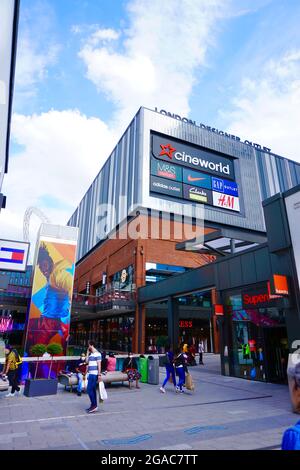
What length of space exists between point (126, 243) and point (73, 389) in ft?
72.6

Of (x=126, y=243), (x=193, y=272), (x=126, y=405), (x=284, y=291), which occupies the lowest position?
(x=126, y=405)

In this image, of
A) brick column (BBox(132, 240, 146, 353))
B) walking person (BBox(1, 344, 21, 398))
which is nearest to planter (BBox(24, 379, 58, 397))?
walking person (BBox(1, 344, 21, 398))

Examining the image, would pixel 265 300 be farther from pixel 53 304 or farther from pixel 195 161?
pixel 195 161

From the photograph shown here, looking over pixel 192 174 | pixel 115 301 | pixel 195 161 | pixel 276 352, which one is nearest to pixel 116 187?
pixel 192 174

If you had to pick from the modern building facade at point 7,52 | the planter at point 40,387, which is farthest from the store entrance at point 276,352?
the modern building facade at point 7,52

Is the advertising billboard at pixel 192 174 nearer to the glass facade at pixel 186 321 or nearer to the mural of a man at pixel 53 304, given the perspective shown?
the glass facade at pixel 186 321

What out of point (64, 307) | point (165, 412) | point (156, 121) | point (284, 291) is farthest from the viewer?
point (156, 121)

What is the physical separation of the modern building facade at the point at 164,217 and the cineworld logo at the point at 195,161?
0.15m

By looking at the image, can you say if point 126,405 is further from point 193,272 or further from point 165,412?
point 193,272

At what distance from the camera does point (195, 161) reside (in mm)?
39594

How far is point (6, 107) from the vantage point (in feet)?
23.2

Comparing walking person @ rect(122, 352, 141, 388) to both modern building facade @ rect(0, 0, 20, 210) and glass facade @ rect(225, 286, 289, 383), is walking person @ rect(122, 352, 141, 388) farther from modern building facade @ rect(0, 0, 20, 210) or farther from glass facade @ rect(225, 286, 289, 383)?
modern building facade @ rect(0, 0, 20, 210)
